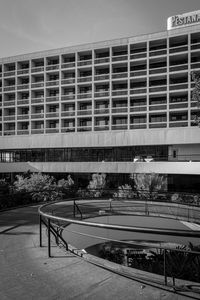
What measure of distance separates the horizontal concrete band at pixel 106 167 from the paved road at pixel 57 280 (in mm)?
34016

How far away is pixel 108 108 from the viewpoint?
161 ft

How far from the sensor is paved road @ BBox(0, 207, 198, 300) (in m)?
5.16

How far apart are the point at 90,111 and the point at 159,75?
41.4 ft

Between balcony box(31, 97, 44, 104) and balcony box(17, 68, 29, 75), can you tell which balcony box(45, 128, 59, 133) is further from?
balcony box(17, 68, 29, 75)

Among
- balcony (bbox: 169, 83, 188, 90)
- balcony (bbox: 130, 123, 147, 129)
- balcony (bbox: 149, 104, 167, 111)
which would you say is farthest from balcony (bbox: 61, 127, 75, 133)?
balcony (bbox: 169, 83, 188, 90)

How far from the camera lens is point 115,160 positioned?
4525 cm

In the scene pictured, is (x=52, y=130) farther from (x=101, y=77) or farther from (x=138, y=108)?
(x=138, y=108)

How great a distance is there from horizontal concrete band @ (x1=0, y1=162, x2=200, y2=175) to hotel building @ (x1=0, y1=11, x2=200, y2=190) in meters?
0.14

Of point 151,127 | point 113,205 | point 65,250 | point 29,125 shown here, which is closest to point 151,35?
point 151,127

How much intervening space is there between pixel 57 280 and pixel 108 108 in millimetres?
44399

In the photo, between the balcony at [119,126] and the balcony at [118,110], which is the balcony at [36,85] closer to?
the balcony at [118,110]

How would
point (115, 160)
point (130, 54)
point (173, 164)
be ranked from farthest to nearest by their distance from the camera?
point (130, 54) < point (115, 160) < point (173, 164)

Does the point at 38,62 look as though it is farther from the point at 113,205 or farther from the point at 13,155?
the point at 113,205

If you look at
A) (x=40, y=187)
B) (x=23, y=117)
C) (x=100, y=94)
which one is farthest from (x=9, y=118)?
(x=40, y=187)
